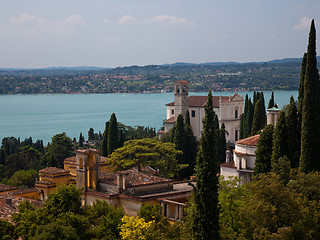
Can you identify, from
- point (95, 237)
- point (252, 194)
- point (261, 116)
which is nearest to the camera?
point (252, 194)

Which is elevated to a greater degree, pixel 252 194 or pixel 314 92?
pixel 314 92

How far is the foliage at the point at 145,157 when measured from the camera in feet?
118

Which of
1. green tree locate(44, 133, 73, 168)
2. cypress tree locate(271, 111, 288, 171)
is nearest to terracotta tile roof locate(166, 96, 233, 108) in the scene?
green tree locate(44, 133, 73, 168)

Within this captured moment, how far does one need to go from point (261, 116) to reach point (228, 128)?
69.8 ft

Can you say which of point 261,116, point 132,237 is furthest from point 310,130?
point 261,116

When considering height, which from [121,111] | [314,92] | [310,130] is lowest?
[121,111]

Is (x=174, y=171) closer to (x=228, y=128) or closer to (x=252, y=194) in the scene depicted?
(x=252, y=194)

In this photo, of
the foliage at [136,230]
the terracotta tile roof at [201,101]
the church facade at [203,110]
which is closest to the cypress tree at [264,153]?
the foliage at [136,230]

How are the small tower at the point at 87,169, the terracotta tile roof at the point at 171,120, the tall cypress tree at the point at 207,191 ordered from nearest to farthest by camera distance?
the tall cypress tree at the point at 207,191 < the small tower at the point at 87,169 < the terracotta tile roof at the point at 171,120

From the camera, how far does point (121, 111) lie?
184m

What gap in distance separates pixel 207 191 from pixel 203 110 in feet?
154

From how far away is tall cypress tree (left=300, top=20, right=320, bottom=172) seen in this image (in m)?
23.8

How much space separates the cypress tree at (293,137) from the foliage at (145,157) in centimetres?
1265

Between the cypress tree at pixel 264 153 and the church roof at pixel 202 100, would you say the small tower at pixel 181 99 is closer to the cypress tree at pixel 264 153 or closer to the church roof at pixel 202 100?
the church roof at pixel 202 100
